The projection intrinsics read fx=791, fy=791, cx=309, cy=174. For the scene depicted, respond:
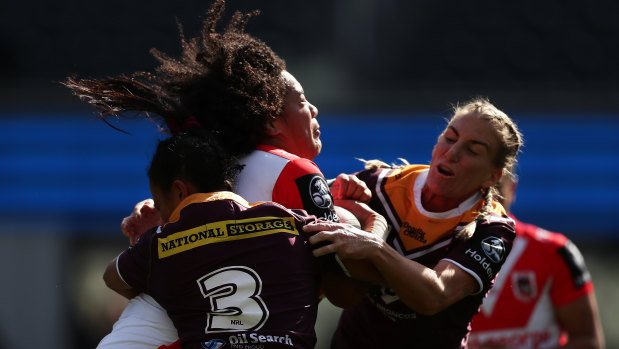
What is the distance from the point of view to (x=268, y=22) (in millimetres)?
8969

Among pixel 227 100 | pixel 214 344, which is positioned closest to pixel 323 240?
pixel 214 344

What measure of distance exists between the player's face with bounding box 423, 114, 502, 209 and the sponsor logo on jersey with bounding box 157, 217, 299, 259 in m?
0.87

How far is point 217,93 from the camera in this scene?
294 cm

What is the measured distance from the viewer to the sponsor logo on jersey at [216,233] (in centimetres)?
247

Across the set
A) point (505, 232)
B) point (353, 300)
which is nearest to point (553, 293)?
point (505, 232)

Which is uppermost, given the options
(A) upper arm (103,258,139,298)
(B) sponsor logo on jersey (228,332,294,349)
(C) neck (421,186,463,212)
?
(C) neck (421,186,463,212)

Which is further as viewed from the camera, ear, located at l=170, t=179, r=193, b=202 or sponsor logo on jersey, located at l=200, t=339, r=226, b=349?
ear, located at l=170, t=179, r=193, b=202

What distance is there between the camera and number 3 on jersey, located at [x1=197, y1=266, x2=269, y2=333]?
246 centimetres

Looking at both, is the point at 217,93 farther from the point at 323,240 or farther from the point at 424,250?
the point at 424,250

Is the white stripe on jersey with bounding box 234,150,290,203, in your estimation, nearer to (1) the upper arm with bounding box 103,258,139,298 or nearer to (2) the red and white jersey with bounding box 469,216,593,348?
(1) the upper arm with bounding box 103,258,139,298

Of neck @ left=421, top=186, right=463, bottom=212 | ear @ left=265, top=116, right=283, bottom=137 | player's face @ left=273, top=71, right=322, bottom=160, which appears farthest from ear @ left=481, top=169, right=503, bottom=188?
ear @ left=265, top=116, right=283, bottom=137

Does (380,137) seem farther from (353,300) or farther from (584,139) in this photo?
(353,300)

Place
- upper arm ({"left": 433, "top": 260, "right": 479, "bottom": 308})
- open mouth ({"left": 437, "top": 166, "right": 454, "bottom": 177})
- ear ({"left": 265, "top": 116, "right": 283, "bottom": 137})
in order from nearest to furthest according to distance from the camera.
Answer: upper arm ({"left": 433, "top": 260, "right": 479, "bottom": 308}) < ear ({"left": 265, "top": 116, "right": 283, "bottom": 137}) < open mouth ({"left": 437, "top": 166, "right": 454, "bottom": 177})

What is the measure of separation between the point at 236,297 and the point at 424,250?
92 cm
